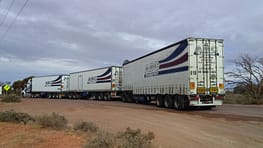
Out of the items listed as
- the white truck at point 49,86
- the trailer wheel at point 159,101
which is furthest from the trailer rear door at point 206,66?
the white truck at point 49,86

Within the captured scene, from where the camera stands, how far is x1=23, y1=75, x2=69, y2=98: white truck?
61.6m

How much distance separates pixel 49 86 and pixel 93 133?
58530 mm

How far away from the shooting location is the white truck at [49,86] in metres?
61.6

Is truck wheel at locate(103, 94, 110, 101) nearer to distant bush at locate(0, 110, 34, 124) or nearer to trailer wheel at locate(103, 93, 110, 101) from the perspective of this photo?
trailer wheel at locate(103, 93, 110, 101)

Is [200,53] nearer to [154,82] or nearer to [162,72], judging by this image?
[162,72]

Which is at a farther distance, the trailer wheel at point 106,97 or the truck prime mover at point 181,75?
the trailer wheel at point 106,97

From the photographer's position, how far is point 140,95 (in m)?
33.2

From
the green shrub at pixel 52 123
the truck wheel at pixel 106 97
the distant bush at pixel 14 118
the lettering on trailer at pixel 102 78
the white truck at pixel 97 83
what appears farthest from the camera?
the truck wheel at pixel 106 97

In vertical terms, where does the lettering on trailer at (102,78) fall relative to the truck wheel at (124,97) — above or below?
above

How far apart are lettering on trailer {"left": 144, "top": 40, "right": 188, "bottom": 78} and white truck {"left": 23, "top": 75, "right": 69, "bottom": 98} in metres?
35.1

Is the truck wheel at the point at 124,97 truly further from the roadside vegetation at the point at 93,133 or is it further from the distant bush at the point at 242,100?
the roadside vegetation at the point at 93,133

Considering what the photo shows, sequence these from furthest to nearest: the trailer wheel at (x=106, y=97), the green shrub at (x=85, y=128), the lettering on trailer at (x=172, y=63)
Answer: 1. the trailer wheel at (x=106, y=97)
2. the lettering on trailer at (x=172, y=63)
3. the green shrub at (x=85, y=128)

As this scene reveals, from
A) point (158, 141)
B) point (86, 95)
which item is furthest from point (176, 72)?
point (86, 95)

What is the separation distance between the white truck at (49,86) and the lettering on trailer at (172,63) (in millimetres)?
35091
